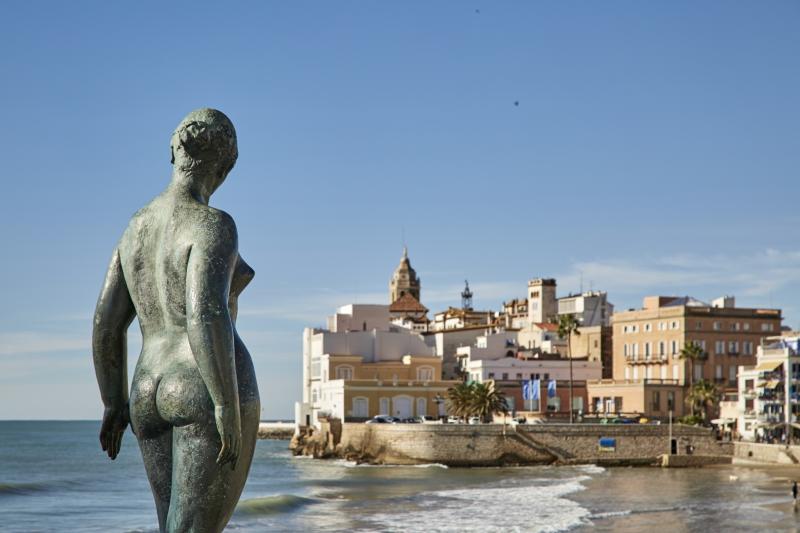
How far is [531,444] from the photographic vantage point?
75.8 metres

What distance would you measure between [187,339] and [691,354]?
8902 cm

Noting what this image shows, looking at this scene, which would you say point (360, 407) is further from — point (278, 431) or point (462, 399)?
point (278, 431)

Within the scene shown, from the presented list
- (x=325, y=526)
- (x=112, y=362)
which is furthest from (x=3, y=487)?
(x=112, y=362)

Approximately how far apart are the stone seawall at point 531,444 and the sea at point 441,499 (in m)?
1.57

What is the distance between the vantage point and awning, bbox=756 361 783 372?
80.0m

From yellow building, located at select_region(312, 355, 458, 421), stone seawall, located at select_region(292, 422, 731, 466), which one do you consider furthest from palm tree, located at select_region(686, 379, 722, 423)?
yellow building, located at select_region(312, 355, 458, 421)

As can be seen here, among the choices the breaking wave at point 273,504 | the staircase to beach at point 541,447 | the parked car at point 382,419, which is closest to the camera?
the breaking wave at point 273,504

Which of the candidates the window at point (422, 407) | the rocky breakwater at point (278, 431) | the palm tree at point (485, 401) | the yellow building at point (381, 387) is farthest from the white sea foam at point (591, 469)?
the rocky breakwater at point (278, 431)

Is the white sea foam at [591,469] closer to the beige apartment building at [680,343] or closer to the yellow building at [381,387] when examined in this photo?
the yellow building at [381,387]

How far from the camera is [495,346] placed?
97.2 meters

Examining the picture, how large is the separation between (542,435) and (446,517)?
105 feet

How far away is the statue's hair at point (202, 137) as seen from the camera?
19.9ft

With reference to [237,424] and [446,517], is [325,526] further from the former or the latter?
[237,424]

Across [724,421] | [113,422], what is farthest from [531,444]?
[113,422]
